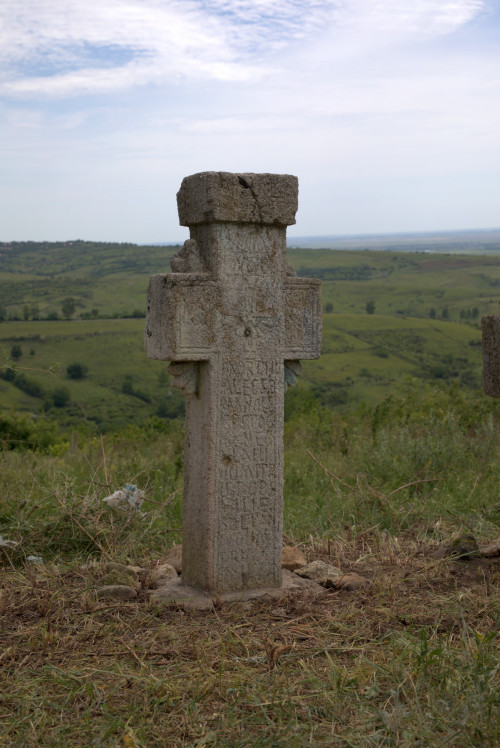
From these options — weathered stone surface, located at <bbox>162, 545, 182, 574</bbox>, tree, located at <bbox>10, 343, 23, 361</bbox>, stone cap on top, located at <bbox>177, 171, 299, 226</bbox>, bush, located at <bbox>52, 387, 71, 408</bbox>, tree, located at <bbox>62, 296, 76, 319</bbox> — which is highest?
stone cap on top, located at <bbox>177, 171, 299, 226</bbox>

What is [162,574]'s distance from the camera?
16.7ft

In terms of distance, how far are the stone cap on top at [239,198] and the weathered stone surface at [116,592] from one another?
2.20 m

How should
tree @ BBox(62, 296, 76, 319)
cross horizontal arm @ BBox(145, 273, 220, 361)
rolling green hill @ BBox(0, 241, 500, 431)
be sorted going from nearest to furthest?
cross horizontal arm @ BBox(145, 273, 220, 361)
rolling green hill @ BBox(0, 241, 500, 431)
tree @ BBox(62, 296, 76, 319)

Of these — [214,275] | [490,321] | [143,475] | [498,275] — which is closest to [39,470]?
[143,475]

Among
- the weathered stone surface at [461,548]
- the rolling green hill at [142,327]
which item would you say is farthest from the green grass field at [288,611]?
the rolling green hill at [142,327]

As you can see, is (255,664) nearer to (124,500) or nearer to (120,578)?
(120,578)

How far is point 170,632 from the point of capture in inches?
159

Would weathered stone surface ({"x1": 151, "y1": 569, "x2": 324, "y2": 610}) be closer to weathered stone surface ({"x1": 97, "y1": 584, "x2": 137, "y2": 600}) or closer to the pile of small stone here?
the pile of small stone

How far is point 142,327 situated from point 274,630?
3635 cm

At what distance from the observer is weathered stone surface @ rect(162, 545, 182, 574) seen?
527 centimetres

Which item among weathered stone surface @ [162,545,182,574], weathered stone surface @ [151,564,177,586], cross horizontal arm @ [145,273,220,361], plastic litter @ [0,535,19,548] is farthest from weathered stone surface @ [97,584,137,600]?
cross horizontal arm @ [145,273,220,361]

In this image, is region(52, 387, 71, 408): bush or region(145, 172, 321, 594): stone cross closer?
region(145, 172, 321, 594): stone cross

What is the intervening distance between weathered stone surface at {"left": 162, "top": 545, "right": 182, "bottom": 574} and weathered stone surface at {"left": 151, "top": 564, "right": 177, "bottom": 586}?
0.06m

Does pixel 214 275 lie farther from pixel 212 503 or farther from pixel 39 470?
pixel 39 470
